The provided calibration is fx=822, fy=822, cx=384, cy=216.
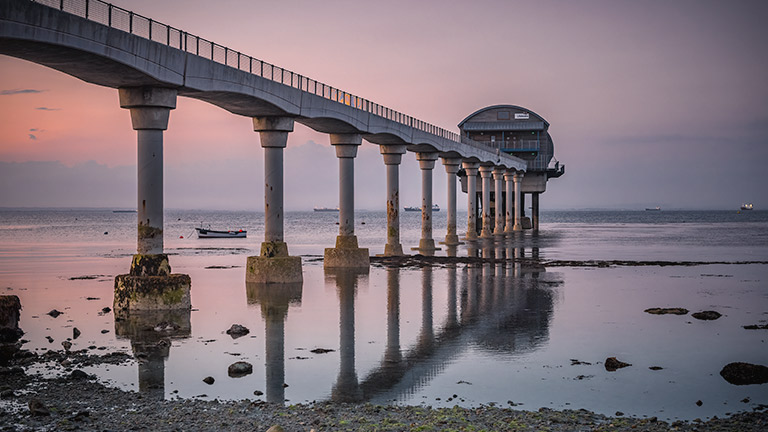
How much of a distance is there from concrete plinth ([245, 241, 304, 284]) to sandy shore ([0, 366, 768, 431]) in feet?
56.8

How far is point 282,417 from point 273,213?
19226 millimetres

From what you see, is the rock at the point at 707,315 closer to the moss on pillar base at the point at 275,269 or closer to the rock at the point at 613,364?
the rock at the point at 613,364

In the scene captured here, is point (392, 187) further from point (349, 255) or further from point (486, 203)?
point (486, 203)

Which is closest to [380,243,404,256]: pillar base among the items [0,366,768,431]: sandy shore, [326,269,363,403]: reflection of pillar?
[326,269,363,403]: reflection of pillar

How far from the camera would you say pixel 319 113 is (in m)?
32.3

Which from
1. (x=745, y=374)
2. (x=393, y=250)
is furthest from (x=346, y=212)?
(x=745, y=374)

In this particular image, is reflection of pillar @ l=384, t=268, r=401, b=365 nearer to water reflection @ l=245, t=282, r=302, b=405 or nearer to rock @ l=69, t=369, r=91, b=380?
water reflection @ l=245, t=282, r=302, b=405

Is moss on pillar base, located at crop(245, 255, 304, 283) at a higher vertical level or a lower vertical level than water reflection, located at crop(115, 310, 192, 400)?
higher

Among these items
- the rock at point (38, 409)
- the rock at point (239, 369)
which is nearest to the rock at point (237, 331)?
the rock at point (239, 369)

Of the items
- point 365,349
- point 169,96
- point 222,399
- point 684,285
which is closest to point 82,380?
point 222,399

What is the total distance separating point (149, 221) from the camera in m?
23.4

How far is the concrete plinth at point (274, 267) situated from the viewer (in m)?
30.5

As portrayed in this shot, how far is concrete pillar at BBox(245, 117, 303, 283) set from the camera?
30.5 m

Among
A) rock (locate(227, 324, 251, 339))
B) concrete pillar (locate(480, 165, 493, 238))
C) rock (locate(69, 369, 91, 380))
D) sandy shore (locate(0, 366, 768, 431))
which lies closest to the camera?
sandy shore (locate(0, 366, 768, 431))
